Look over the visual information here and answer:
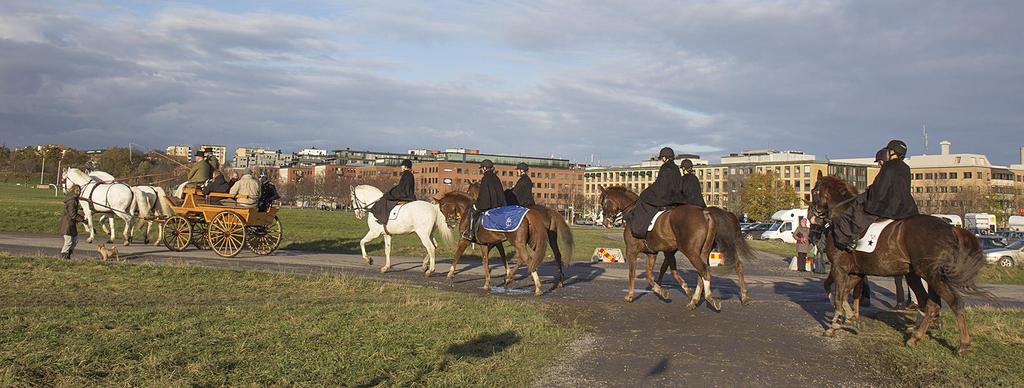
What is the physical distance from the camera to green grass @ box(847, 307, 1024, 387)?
8297 mm

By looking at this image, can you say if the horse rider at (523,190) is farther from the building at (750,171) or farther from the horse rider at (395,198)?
the building at (750,171)

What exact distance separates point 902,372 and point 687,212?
5026 mm

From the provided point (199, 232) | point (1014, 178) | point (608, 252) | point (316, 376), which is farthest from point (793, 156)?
point (316, 376)

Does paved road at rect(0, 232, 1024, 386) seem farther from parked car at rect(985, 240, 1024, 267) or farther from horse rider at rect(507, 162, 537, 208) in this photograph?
parked car at rect(985, 240, 1024, 267)

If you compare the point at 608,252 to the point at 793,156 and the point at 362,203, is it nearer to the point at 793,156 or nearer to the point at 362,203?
the point at 362,203

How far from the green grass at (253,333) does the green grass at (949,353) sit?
12.6 feet

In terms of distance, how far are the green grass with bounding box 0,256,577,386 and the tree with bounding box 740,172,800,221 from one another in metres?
92.8

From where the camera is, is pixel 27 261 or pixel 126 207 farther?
pixel 126 207

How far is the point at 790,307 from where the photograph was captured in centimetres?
1389

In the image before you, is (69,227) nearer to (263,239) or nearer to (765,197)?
(263,239)

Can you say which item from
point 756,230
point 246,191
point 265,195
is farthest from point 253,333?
point 756,230

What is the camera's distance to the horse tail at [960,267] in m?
9.73

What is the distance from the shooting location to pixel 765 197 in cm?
10031

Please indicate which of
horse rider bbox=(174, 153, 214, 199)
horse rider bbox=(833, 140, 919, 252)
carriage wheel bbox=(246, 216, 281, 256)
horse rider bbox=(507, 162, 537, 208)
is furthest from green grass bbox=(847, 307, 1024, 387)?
horse rider bbox=(174, 153, 214, 199)
